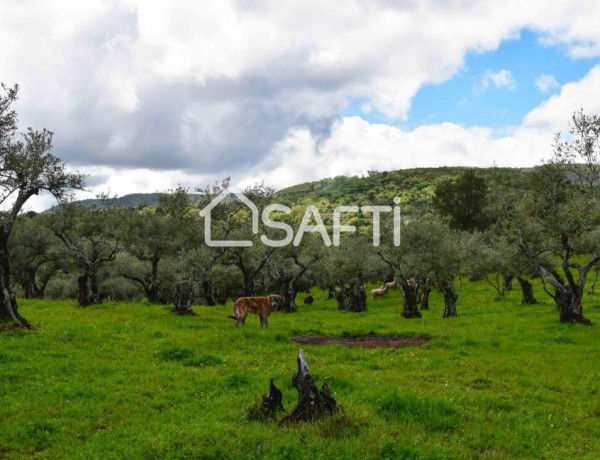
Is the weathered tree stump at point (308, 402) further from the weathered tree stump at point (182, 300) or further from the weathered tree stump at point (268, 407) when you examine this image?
the weathered tree stump at point (182, 300)

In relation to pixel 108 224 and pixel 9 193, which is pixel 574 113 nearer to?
pixel 9 193

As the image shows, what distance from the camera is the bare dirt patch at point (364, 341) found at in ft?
81.3

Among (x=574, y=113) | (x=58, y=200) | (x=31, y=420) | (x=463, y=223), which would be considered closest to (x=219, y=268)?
(x=58, y=200)

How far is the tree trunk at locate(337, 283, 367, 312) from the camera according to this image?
53281 millimetres

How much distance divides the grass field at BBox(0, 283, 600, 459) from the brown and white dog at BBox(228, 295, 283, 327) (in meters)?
2.14

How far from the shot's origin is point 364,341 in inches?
1037

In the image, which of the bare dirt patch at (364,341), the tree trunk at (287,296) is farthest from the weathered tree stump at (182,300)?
the tree trunk at (287,296)

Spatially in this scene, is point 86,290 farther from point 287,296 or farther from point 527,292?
point 527,292

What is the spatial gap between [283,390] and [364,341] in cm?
1299

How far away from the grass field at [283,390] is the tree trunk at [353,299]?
26299mm

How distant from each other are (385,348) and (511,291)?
47488 millimetres

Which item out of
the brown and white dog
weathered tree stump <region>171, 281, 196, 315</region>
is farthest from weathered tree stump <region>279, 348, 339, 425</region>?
weathered tree stump <region>171, 281, 196, 315</region>

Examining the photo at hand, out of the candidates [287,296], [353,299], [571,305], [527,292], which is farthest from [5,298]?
[527,292]

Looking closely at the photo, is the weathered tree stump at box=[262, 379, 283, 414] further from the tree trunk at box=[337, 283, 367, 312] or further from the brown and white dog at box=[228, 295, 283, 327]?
the tree trunk at box=[337, 283, 367, 312]
